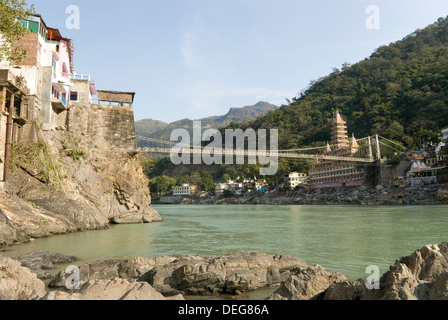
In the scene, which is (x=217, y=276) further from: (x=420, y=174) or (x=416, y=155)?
(x=416, y=155)

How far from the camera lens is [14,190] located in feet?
35.9

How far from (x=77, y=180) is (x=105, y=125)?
14.5 ft

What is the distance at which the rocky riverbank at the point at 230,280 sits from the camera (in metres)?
2.75

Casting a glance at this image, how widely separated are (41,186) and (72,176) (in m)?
→ 2.10

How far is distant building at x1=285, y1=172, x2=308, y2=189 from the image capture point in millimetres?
47875

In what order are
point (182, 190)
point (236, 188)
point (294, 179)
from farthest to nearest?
point (182, 190) → point (236, 188) → point (294, 179)

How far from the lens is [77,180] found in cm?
1373

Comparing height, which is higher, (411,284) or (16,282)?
(411,284)

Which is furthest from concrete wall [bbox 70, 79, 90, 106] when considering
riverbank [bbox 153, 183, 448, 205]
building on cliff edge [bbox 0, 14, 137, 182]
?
riverbank [bbox 153, 183, 448, 205]

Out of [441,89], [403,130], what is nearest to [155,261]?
[403,130]

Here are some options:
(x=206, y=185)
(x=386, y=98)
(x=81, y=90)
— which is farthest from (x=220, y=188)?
(x=81, y=90)

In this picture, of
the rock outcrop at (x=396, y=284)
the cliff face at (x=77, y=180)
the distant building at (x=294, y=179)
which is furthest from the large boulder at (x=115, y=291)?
the distant building at (x=294, y=179)

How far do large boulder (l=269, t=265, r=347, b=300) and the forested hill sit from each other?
40404 mm

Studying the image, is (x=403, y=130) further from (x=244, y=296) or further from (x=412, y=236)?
(x=244, y=296)
